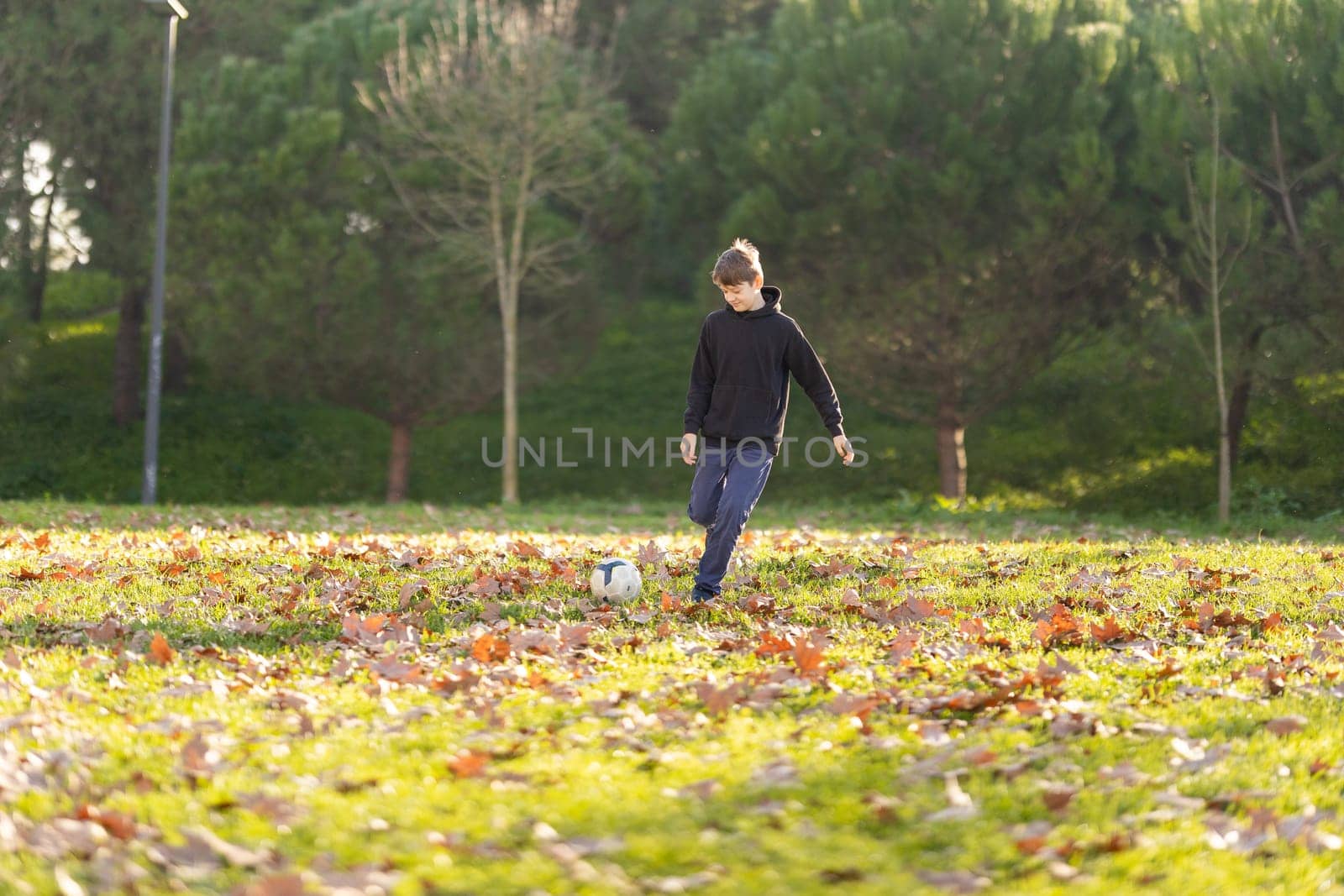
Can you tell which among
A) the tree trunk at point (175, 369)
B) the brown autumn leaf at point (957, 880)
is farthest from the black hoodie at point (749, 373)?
the tree trunk at point (175, 369)

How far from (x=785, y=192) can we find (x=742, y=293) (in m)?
11.9

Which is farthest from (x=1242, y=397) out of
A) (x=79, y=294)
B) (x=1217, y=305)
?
(x=79, y=294)

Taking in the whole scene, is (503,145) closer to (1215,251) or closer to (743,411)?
(1215,251)

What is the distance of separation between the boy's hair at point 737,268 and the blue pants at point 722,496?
0.87 metres

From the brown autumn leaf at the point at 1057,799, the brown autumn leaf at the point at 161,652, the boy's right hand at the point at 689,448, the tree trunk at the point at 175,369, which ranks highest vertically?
the tree trunk at the point at 175,369

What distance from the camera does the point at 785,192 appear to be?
59.3 ft

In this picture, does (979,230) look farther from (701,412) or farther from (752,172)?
(701,412)

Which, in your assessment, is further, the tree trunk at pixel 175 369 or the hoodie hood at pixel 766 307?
the tree trunk at pixel 175 369

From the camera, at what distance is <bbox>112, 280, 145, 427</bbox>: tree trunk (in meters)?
24.2

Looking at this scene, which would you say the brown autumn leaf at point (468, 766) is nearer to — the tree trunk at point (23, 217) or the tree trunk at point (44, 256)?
the tree trunk at point (23, 217)

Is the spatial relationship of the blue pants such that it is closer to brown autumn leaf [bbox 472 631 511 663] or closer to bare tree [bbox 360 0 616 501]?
brown autumn leaf [bbox 472 631 511 663]

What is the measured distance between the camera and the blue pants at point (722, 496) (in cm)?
674

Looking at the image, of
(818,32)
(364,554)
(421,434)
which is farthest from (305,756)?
(421,434)

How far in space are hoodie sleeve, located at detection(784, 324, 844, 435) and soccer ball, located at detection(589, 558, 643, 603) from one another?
52.2 inches
